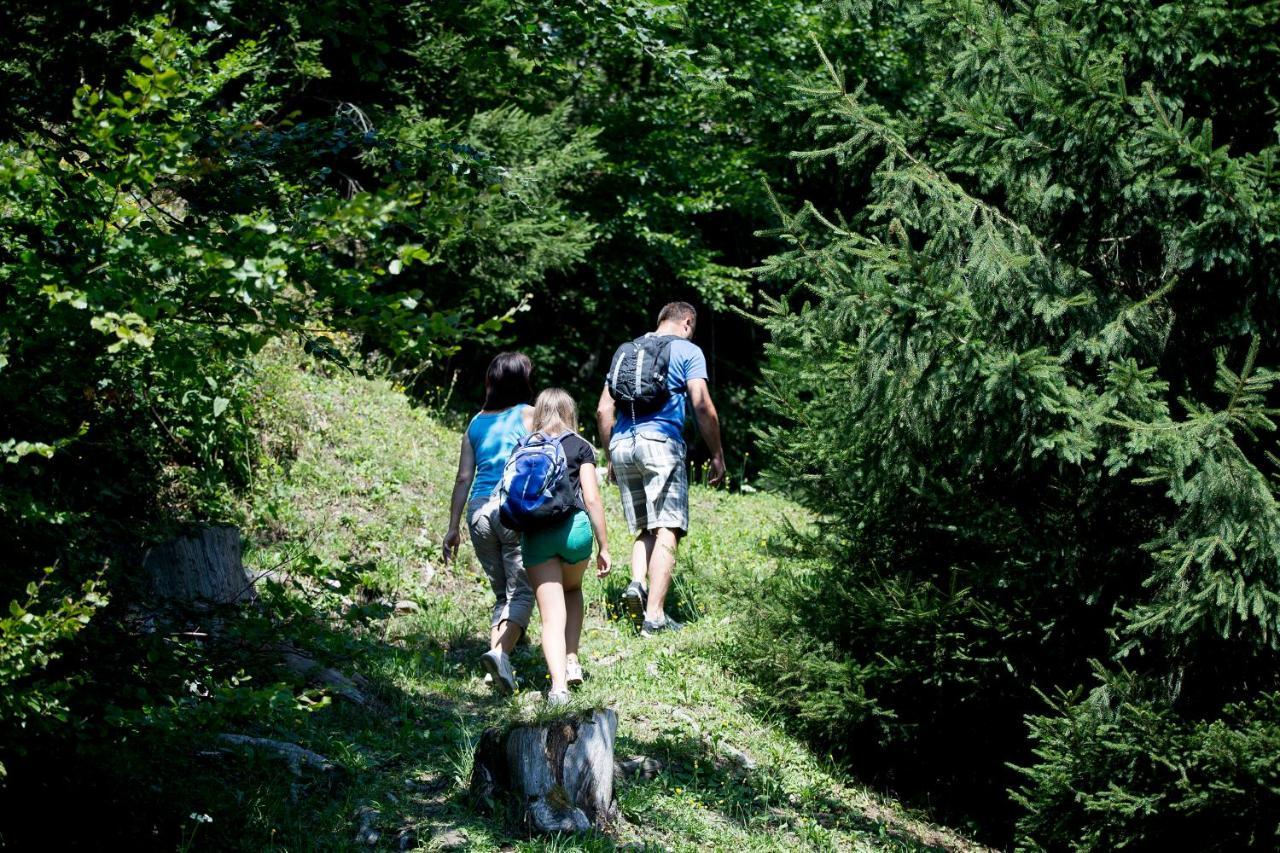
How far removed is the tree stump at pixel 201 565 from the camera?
616 centimetres

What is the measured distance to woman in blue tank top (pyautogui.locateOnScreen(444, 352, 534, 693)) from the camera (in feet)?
20.5

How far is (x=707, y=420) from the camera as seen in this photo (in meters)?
7.49

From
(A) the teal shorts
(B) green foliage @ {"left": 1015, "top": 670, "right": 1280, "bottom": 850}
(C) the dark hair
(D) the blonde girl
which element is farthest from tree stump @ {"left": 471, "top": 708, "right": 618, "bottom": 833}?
(C) the dark hair

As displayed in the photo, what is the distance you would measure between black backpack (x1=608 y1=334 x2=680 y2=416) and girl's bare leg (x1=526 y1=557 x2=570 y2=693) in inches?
73.9

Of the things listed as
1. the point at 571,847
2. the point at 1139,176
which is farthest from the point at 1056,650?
the point at 571,847

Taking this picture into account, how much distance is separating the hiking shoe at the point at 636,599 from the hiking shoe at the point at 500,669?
5.05 ft

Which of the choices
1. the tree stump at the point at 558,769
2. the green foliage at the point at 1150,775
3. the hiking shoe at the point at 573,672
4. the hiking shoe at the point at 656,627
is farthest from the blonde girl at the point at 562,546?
the green foliage at the point at 1150,775

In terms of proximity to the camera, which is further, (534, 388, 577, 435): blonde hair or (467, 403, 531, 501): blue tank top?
(467, 403, 531, 501): blue tank top

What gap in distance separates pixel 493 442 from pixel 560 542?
912 millimetres

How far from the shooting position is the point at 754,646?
6.98 metres

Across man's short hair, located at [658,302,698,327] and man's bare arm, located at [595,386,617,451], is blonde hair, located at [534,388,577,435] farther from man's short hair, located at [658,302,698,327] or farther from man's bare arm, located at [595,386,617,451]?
man's short hair, located at [658,302,698,327]

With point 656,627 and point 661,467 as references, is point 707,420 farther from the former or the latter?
point 656,627

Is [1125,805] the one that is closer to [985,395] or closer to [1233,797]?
[1233,797]

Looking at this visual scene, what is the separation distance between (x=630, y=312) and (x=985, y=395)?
11.8 meters
